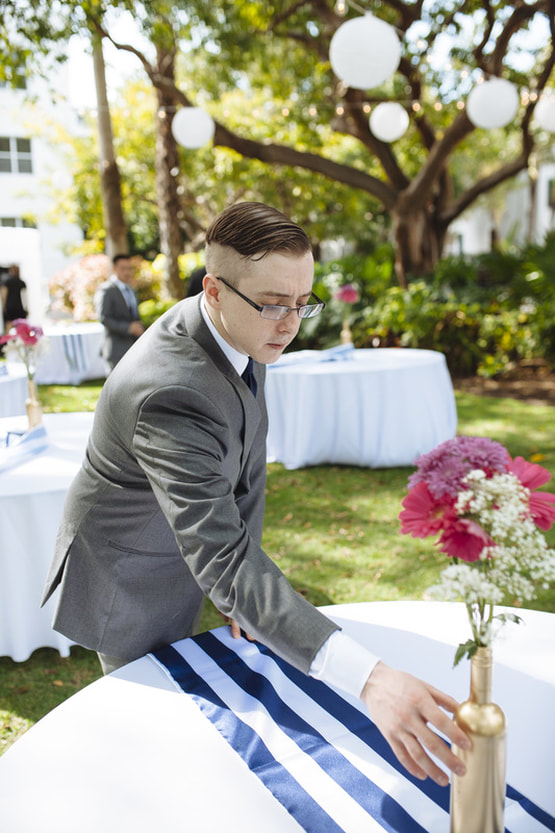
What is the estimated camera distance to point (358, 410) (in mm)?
5727

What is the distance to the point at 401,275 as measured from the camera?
37.0 feet

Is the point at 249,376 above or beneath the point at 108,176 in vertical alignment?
beneath

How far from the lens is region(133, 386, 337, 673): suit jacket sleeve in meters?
1.11

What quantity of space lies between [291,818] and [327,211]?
80.6 ft

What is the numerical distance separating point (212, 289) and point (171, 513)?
456 mm

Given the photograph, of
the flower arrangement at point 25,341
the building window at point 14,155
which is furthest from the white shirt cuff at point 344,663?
the building window at point 14,155

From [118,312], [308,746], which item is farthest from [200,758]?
[118,312]

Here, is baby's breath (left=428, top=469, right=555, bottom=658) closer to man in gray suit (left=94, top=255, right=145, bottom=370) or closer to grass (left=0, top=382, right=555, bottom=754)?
grass (left=0, top=382, right=555, bottom=754)

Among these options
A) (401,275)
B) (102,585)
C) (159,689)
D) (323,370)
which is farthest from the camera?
(401,275)

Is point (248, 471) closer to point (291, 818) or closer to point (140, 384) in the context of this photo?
point (140, 384)

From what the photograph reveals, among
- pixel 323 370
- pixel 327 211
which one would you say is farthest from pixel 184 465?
pixel 327 211

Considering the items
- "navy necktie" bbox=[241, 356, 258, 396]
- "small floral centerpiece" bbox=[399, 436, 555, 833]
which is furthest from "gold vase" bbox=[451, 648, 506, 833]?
"navy necktie" bbox=[241, 356, 258, 396]

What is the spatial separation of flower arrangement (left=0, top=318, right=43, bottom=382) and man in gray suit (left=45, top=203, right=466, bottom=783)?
2.35 m

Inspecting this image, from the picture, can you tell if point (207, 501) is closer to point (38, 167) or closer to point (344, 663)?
point (344, 663)
